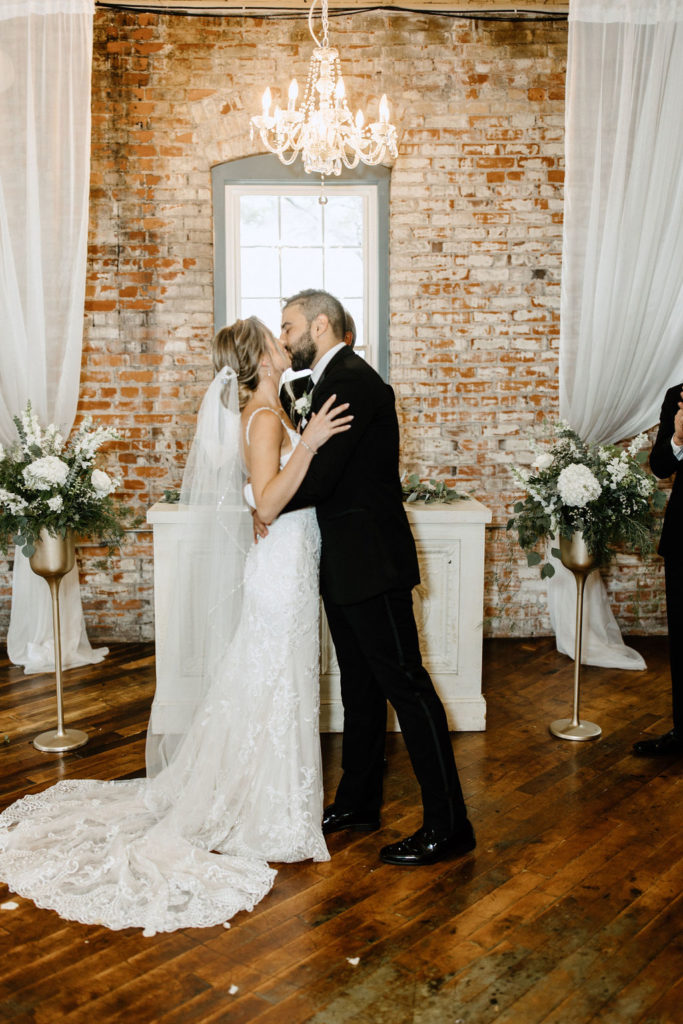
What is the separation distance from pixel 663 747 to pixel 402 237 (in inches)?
121

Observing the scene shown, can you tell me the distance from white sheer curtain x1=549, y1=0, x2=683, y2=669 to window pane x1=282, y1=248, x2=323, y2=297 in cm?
168

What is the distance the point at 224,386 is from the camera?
9.87ft

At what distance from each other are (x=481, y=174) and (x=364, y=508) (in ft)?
10.1

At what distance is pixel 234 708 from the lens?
3061mm

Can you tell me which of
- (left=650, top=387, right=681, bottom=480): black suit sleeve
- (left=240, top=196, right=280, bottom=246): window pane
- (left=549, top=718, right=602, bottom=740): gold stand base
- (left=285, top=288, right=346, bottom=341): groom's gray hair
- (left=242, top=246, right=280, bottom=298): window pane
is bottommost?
(left=549, top=718, right=602, bottom=740): gold stand base

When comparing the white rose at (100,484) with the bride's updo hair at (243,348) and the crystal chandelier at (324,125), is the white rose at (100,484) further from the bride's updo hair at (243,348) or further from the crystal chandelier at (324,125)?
the crystal chandelier at (324,125)

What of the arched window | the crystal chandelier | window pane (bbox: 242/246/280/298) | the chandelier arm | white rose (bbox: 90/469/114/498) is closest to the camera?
white rose (bbox: 90/469/114/498)

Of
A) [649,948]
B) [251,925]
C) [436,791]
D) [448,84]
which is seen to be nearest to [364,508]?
[436,791]

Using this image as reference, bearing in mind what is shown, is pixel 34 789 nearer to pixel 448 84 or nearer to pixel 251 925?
pixel 251 925

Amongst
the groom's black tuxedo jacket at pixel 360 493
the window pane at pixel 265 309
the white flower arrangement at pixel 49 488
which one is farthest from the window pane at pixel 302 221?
the groom's black tuxedo jacket at pixel 360 493

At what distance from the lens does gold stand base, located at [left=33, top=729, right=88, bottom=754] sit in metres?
3.87

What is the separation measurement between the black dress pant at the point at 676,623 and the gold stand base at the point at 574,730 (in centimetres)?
35

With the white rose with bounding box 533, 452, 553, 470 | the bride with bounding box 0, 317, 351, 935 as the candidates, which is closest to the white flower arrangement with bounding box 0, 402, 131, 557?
the bride with bounding box 0, 317, 351, 935

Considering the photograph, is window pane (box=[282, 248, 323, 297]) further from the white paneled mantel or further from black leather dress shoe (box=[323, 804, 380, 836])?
black leather dress shoe (box=[323, 804, 380, 836])
